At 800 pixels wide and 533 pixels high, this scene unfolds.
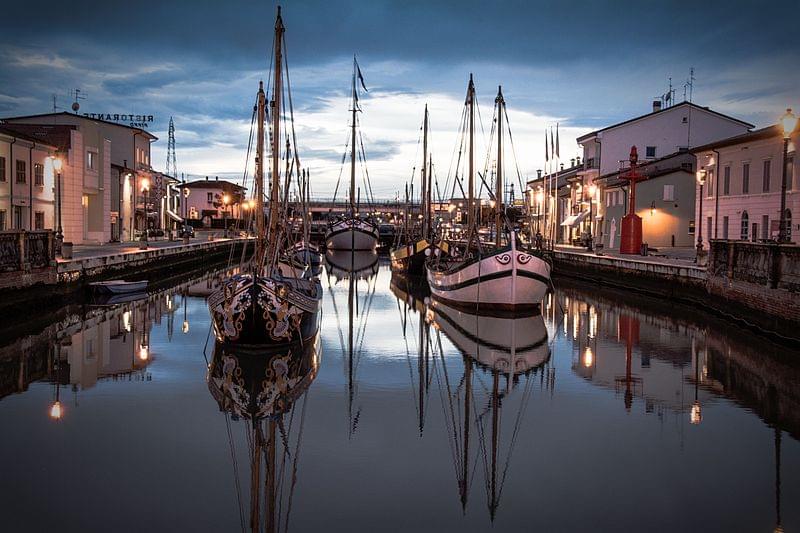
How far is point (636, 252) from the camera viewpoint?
5462 cm

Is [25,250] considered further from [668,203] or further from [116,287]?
[668,203]

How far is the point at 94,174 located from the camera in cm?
5891

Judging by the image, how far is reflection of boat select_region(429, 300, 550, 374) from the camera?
75.5ft

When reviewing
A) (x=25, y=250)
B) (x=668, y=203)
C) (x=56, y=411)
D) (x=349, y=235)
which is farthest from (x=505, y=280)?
(x=349, y=235)

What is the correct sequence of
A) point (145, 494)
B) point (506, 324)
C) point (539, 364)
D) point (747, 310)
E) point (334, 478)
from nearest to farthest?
point (145, 494) < point (334, 478) < point (539, 364) < point (747, 310) < point (506, 324)

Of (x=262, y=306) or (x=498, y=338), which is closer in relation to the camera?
(x=262, y=306)

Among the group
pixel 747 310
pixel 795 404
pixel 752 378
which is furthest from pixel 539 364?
pixel 747 310

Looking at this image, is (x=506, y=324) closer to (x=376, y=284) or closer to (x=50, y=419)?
(x=50, y=419)

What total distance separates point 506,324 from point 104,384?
50.3 feet

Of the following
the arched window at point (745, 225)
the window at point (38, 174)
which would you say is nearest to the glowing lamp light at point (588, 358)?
the arched window at point (745, 225)

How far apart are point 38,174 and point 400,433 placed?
41262mm

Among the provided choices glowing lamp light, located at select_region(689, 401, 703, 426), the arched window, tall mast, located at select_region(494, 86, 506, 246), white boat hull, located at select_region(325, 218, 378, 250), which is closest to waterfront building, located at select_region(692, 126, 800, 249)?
the arched window

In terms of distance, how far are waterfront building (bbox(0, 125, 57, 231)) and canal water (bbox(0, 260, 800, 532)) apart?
2037 centimetres

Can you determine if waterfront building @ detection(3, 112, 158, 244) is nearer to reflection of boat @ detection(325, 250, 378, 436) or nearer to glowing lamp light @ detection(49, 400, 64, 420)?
reflection of boat @ detection(325, 250, 378, 436)
